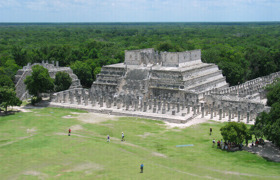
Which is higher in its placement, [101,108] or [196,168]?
[101,108]

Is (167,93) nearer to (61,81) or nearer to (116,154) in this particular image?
(61,81)

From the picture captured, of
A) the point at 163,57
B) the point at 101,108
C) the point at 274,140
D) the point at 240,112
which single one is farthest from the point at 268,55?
the point at 274,140

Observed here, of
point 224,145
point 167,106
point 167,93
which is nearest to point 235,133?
point 224,145

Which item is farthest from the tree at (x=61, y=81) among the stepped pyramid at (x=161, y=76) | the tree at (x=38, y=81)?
the tree at (x=38, y=81)

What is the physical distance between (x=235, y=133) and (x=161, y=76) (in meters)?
26.0

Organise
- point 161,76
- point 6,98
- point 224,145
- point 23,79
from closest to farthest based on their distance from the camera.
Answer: point 224,145 < point 6,98 < point 161,76 < point 23,79

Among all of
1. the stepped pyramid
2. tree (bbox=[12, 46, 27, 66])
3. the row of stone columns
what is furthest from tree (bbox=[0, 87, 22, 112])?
tree (bbox=[12, 46, 27, 66])

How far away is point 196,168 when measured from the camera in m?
29.9

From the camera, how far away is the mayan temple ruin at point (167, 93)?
5025cm

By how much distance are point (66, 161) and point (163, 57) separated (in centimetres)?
3488

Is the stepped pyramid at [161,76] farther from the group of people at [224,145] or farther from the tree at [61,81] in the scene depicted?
the group of people at [224,145]

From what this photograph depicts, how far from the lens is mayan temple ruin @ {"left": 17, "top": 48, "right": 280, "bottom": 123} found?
5025cm

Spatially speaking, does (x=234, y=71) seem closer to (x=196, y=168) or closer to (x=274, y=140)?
(x=274, y=140)

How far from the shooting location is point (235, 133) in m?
34.7
